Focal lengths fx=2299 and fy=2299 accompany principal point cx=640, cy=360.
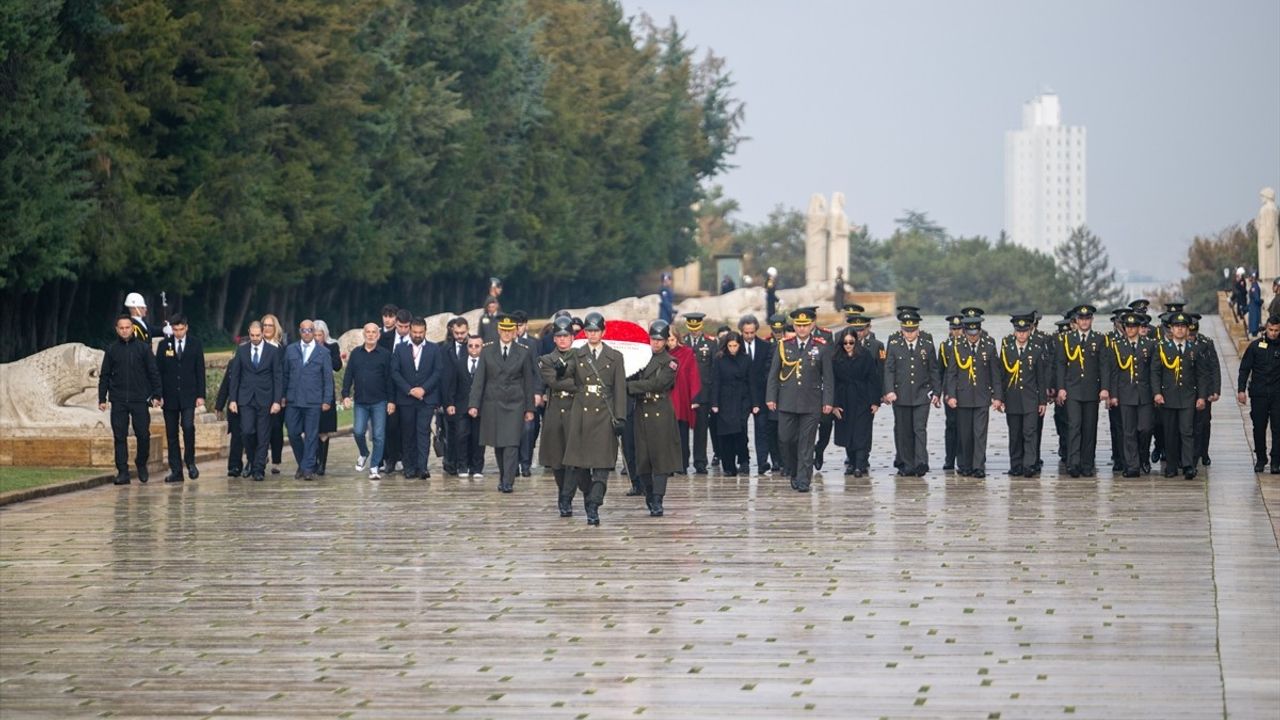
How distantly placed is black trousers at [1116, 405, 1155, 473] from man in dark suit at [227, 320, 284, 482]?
8.76 metres

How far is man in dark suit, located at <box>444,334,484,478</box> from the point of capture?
24297mm

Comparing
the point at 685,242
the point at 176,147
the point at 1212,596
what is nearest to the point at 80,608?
the point at 1212,596

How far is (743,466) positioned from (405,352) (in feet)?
12.5

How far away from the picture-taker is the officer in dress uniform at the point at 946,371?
24203 millimetres

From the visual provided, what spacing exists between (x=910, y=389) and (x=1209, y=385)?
3051 millimetres

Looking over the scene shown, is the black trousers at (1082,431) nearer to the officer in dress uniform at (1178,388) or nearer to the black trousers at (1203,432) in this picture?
the officer in dress uniform at (1178,388)

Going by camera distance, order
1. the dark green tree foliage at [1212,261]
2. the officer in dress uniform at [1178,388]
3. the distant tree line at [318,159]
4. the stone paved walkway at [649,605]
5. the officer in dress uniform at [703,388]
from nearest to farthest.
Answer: the stone paved walkway at [649,605] → the officer in dress uniform at [1178,388] → the officer in dress uniform at [703,388] → the distant tree line at [318,159] → the dark green tree foliage at [1212,261]

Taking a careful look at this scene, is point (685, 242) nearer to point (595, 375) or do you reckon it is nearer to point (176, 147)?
point (176, 147)

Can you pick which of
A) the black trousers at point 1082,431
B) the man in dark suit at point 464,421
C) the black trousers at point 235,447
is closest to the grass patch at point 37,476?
the black trousers at point 235,447

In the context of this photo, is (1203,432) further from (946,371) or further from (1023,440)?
(946,371)

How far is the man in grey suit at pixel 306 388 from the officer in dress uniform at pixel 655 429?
4802mm

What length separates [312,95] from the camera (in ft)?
176

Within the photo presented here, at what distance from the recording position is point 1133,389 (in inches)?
929

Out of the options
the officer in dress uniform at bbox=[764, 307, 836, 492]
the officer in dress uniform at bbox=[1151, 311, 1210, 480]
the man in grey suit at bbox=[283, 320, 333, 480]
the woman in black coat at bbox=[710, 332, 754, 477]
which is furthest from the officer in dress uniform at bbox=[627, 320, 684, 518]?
the officer in dress uniform at bbox=[1151, 311, 1210, 480]
